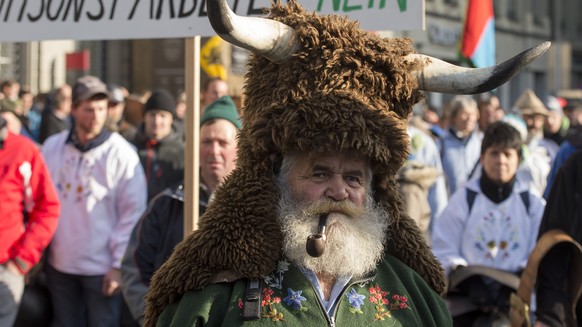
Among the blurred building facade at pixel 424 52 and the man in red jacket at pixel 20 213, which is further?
the blurred building facade at pixel 424 52

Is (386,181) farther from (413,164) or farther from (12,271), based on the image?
(413,164)

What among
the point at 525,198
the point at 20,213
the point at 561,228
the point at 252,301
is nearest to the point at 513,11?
the point at 525,198

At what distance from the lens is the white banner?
467 cm

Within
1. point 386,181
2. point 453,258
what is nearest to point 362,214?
point 386,181

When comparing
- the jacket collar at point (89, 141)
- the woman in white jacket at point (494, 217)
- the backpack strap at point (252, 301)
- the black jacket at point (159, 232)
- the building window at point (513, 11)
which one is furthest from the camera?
the building window at point (513, 11)

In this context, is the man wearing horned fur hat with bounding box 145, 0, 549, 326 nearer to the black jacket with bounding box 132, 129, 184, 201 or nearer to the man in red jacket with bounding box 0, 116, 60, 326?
the man in red jacket with bounding box 0, 116, 60, 326

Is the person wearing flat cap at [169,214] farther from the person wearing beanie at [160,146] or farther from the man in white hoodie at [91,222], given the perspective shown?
the person wearing beanie at [160,146]

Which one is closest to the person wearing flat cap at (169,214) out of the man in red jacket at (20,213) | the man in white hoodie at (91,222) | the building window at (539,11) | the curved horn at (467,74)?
the man in red jacket at (20,213)

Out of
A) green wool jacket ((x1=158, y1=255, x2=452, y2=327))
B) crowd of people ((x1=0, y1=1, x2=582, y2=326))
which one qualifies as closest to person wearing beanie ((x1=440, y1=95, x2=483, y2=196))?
crowd of people ((x1=0, y1=1, x2=582, y2=326))

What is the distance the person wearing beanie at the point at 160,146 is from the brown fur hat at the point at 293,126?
4.36 meters

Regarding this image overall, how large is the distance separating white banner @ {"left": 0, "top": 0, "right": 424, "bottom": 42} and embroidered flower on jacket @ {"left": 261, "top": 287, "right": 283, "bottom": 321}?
58.8 inches

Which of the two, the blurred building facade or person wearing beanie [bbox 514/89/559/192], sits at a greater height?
the blurred building facade

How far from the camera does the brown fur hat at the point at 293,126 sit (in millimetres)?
3516

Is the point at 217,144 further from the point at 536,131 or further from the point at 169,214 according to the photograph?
the point at 536,131
